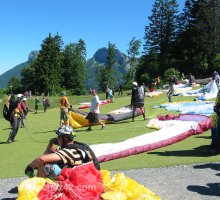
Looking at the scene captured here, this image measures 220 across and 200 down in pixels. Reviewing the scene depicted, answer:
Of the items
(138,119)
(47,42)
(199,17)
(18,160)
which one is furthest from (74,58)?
(18,160)

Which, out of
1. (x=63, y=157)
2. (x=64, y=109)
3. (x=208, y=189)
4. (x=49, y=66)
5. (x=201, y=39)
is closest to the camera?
(x=63, y=157)

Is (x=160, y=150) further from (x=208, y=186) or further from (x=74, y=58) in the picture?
(x=74, y=58)

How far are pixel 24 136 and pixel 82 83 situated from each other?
228 feet

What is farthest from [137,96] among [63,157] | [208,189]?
[63,157]

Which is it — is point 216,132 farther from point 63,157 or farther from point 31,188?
point 31,188

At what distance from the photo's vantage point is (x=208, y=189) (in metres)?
7.22

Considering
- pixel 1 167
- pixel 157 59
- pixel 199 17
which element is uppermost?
pixel 199 17

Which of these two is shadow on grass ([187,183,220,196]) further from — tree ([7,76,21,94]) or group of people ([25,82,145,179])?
tree ([7,76,21,94])

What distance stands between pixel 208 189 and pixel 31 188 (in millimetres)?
3297

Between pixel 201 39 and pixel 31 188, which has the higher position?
pixel 201 39

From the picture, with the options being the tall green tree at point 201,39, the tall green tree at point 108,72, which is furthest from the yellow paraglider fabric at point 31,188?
the tall green tree at point 108,72

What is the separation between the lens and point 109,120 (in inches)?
708

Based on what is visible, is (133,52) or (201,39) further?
(133,52)

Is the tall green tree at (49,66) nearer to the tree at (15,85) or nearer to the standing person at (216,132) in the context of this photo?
the tree at (15,85)
